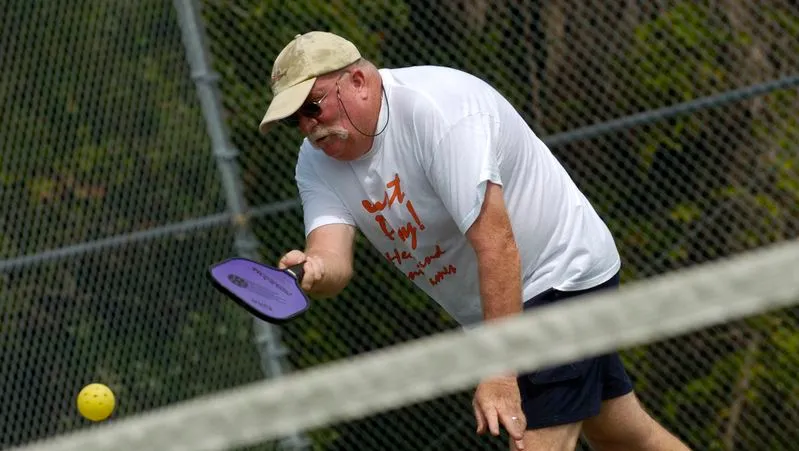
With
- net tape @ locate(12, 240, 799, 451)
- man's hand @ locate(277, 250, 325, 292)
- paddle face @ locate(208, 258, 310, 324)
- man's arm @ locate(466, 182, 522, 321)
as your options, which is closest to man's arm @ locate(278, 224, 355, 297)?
man's hand @ locate(277, 250, 325, 292)

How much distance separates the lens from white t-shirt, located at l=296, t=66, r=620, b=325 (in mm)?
3395

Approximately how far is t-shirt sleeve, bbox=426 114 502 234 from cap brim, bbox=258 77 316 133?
0.35 meters

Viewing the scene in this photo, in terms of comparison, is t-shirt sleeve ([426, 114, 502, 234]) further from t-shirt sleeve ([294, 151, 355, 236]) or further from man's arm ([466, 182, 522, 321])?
t-shirt sleeve ([294, 151, 355, 236])

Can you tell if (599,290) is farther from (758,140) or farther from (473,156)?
(758,140)

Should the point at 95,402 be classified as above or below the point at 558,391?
below

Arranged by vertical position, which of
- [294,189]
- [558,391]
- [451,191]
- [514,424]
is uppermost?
[451,191]

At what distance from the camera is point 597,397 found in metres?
3.78

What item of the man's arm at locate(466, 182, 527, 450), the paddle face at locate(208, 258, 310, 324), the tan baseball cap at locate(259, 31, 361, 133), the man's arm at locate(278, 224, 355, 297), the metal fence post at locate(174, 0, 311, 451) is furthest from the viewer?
the metal fence post at locate(174, 0, 311, 451)

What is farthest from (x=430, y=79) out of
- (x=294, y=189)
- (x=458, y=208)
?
(x=294, y=189)

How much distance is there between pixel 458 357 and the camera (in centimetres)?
174

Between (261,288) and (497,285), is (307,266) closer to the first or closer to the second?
(261,288)

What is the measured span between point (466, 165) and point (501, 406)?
0.59 m

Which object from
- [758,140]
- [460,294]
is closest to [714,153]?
[758,140]

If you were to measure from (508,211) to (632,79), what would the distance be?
101 inches
